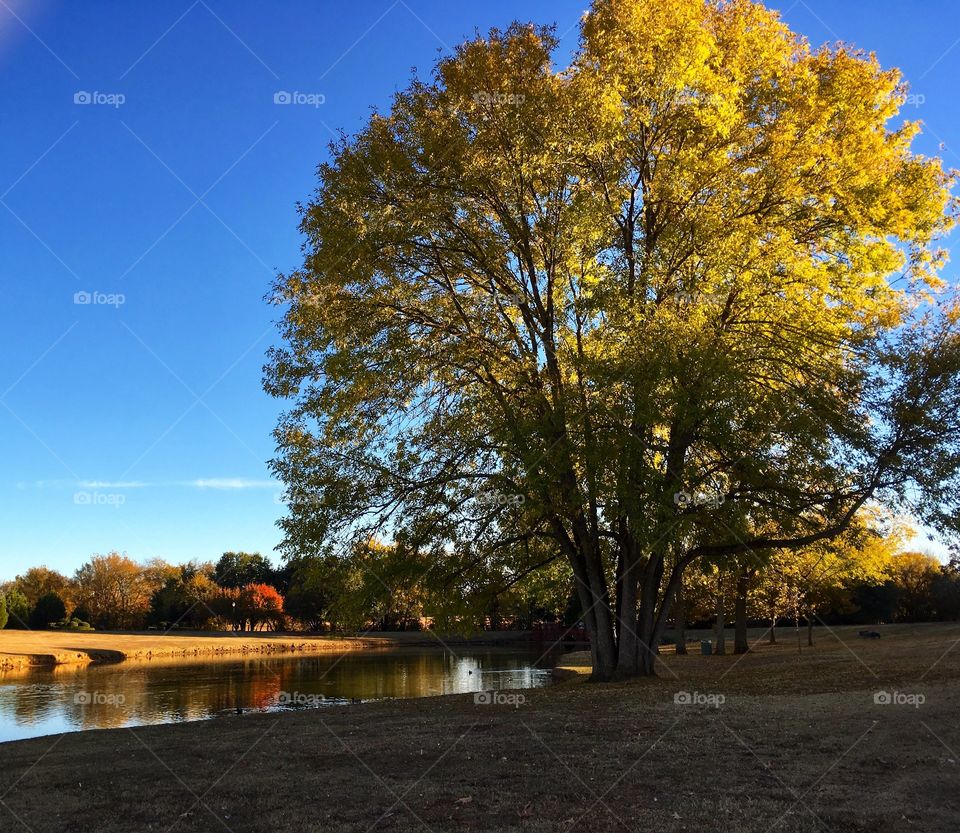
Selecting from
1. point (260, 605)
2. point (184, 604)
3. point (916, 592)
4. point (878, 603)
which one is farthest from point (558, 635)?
point (184, 604)

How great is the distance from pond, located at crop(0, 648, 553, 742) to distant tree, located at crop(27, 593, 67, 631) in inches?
1960

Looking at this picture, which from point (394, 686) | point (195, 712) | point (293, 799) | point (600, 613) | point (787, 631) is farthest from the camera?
point (787, 631)

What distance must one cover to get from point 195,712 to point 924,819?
79.9 ft

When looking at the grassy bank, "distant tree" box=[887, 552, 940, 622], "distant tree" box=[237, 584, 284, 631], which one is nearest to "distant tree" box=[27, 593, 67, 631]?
the grassy bank

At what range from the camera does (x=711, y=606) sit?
48.2 m

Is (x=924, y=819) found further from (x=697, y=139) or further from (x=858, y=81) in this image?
(x=858, y=81)

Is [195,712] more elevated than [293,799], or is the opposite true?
[293,799]

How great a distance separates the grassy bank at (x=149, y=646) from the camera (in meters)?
50.8

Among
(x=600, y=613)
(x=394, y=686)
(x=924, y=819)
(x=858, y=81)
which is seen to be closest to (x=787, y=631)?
(x=394, y=686)

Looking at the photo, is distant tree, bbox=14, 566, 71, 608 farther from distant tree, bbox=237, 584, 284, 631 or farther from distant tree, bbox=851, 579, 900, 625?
distant tree, bbox=851, 579, 900, 625

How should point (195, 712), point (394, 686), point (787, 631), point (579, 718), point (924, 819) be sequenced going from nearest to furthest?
1. point (924, 819)
2. point (579, 718)
3. point (195, 712)
4. point (394, 686)
5. point (787, 631)

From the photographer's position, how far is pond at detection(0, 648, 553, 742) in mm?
24750

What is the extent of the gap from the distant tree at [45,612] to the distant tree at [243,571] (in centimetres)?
2641

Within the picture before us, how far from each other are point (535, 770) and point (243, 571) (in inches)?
4619
